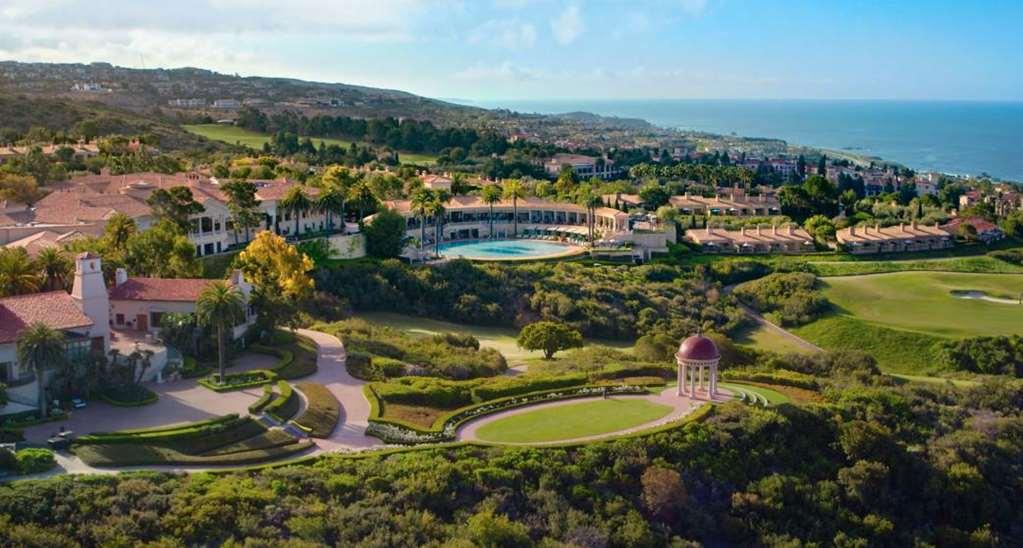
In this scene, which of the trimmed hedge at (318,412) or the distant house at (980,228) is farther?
the distant house at (980,228)

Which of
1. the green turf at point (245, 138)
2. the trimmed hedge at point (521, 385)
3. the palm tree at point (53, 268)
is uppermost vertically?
the green turf at point (245, 138)

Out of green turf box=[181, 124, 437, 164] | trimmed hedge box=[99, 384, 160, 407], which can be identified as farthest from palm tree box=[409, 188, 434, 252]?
green turf box=[181, 124, 437, 164]

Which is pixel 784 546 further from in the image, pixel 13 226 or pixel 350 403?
pixel 13 226

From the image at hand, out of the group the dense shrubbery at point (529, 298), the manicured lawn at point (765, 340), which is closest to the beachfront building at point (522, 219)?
the dense shrubbery at point (529, 298)

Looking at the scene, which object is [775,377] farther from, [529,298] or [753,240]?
[753,240]

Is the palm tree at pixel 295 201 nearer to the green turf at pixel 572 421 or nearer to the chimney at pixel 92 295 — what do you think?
the chimney at pixel 92 295

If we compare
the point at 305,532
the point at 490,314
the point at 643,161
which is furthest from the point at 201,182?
the point at 643,161

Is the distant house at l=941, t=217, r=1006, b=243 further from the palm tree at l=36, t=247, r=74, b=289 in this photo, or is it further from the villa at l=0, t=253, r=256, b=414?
the palm tree at l=36, t=247, r=74, b=289
